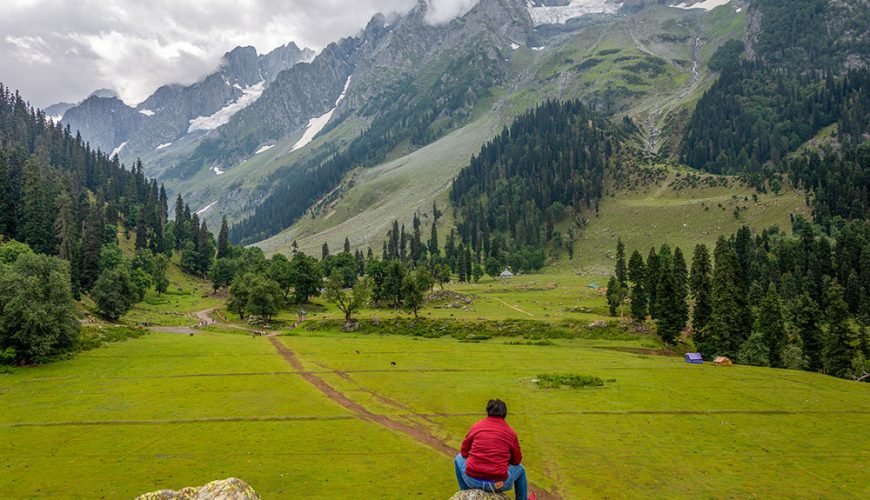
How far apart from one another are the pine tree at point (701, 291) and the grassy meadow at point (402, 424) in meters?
28.0

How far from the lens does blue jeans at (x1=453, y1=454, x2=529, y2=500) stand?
14.7 metres

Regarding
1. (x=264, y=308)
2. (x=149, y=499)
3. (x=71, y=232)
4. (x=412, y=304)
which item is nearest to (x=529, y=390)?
(x=149, y=499)

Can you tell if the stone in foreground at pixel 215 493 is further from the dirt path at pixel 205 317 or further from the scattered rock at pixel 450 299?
the scattered rock at pixel 450 299

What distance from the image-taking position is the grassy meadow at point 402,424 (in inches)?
1094

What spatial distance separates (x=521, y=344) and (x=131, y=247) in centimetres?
15779

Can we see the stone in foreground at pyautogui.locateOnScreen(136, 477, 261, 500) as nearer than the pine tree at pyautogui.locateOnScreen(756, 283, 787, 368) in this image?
Yes

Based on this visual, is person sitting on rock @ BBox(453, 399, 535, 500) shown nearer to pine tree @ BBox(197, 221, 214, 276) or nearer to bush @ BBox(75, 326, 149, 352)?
bush @ BBox(75, 326, 149, 352)

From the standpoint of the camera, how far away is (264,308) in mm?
116188

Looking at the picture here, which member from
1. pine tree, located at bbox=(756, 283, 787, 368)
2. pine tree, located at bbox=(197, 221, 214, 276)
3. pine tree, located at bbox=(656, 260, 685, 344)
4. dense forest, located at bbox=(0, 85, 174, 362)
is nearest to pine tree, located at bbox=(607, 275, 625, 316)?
pine tree, located at bbox=(656, 260, 685, 344)

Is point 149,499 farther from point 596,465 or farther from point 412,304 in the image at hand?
point 412,304

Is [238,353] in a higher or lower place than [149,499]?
lower

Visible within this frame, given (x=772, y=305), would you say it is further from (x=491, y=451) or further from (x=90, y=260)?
(x=90, y=260)

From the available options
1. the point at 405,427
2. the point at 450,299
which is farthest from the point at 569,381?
the point at 450,299

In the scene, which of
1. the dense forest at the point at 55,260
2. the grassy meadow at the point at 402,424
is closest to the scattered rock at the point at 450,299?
the grassy meadow at the point at 402,424
